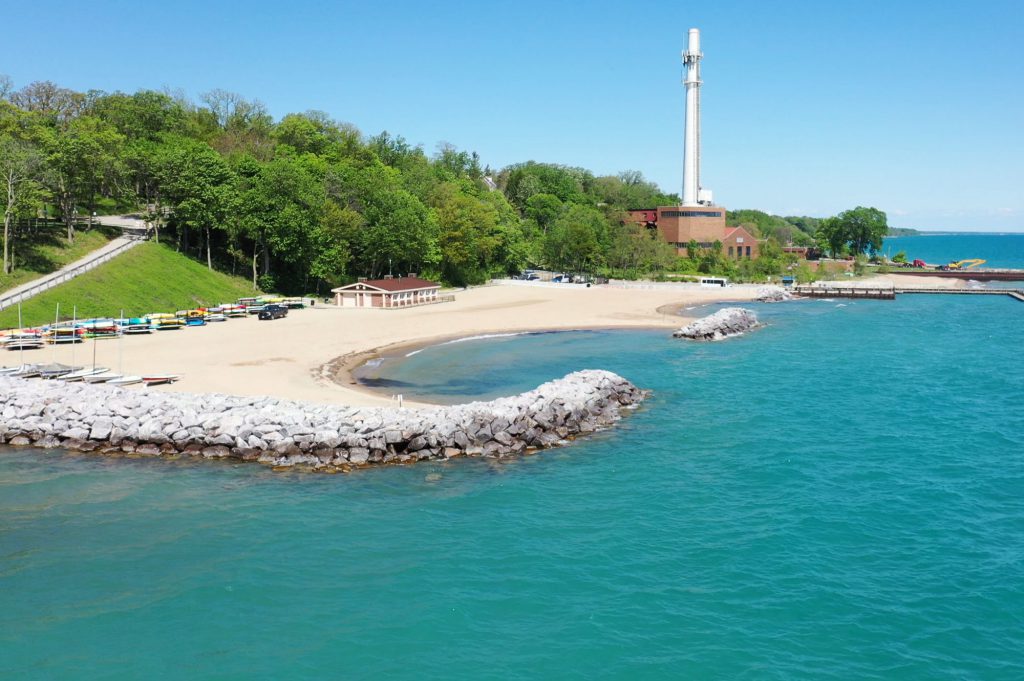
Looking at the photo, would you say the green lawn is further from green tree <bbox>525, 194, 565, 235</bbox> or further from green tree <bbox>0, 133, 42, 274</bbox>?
green tree <bbox>525, 194, 565, 235</bbox>

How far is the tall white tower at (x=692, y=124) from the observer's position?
423 ft

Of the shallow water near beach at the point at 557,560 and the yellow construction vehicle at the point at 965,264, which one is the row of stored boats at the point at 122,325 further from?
the yellow construction vehicle at the point at 965,264

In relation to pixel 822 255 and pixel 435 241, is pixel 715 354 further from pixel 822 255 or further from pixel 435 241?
pixel 822 255

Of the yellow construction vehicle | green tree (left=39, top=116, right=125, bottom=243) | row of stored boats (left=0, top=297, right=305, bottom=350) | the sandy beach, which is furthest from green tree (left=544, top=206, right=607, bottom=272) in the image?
the yellow construction vehicle

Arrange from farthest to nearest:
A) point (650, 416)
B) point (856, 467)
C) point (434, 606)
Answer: point (650, 416) → point (856, 467) → point (434, 606)

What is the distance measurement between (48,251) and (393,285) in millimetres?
30339

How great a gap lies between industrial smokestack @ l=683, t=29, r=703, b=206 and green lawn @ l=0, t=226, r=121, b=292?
8792 cm

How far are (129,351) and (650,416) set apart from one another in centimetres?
3092

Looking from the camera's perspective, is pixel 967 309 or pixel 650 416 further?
pixel 967 309

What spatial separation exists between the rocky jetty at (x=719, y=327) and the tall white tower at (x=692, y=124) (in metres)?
64.8

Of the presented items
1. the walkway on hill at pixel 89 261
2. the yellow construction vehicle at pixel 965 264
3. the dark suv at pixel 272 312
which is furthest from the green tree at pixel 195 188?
the yellow construction vehicle at pixel 965 264

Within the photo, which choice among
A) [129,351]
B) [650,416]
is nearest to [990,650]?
[650,416]

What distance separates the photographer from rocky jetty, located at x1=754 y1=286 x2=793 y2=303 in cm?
10006

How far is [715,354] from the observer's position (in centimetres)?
5831
